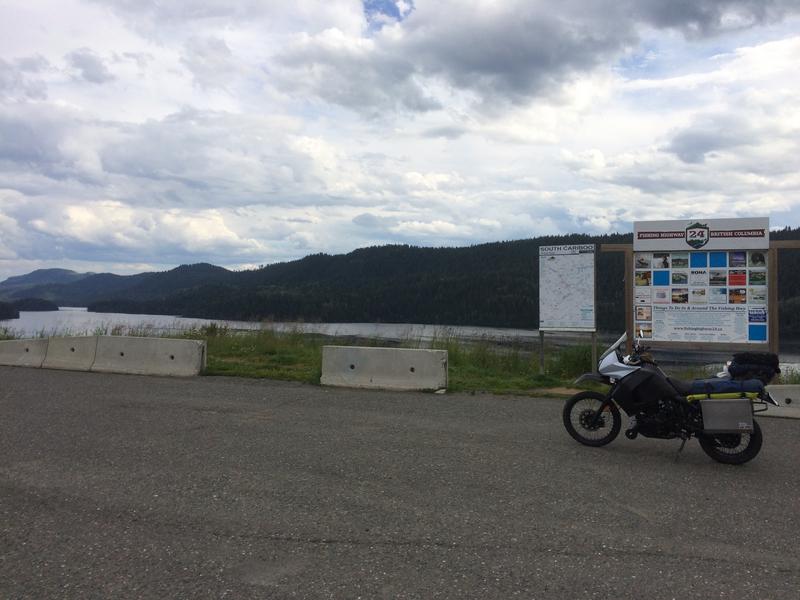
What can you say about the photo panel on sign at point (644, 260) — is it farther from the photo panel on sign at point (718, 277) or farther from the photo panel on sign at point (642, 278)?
→ the photo panel on sign at point (718, 277)

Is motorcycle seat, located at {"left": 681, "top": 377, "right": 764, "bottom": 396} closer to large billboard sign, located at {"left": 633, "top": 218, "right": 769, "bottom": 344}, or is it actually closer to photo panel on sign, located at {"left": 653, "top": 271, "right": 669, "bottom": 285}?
Result: large billboard sign, located at {"left": 633, "top": 218, "right": 769, "bottom": 344}

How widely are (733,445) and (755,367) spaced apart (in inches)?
30.6

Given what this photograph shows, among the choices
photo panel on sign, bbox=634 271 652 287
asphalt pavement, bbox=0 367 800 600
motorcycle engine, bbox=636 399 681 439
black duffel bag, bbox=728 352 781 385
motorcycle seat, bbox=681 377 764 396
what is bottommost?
A: asphalt pavement, bbox=0 367 800 600

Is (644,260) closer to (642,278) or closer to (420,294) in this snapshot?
(642,278)

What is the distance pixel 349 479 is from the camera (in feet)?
17.6

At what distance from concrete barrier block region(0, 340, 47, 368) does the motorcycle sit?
11156 millimetres

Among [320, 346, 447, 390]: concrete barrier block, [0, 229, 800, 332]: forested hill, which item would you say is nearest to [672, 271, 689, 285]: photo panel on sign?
[320, 346, 447, 390]: concrete barrier block

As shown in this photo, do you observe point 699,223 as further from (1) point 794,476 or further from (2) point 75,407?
(2) point 75,407

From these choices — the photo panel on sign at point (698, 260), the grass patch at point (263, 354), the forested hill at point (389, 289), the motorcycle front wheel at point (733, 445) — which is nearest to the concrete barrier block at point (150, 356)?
the grass patch at point (263, 354)

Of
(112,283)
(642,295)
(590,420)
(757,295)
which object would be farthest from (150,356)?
(112,283)

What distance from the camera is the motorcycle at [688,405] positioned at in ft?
20.0

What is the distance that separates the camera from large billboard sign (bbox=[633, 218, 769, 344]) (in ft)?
36.4

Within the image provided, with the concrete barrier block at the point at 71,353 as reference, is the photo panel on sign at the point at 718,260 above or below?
above

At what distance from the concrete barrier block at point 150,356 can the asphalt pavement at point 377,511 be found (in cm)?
395
